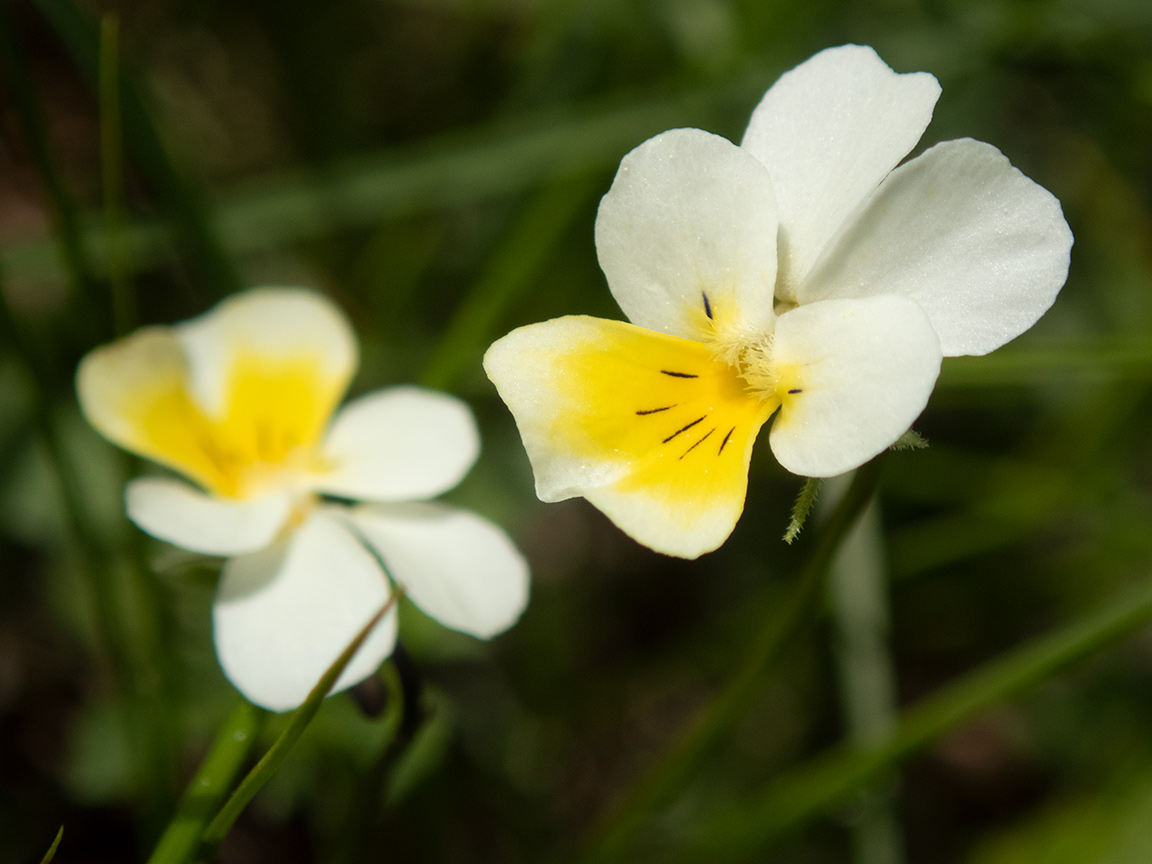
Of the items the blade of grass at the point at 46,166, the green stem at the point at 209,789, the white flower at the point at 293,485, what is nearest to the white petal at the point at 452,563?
the white flower at the point at 293,485

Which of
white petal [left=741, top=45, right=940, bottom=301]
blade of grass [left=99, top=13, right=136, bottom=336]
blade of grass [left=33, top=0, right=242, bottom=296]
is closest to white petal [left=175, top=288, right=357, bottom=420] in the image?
blade of grass [left=99, top=13, right=136, bottom=336]

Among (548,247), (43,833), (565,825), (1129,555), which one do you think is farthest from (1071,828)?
(43,833)

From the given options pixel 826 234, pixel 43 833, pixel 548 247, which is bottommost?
pixel 43 833

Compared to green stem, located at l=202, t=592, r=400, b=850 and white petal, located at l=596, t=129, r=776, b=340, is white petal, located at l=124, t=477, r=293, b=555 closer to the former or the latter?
green stem, located at l=202, t=592, r=400, b=850

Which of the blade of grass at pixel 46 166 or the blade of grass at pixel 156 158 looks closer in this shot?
the blade of grass at pixel 46 166

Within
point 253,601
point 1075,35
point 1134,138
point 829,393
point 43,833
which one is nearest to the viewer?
point 829,393

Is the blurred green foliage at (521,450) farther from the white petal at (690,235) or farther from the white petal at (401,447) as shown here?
the white petal at (690,235)

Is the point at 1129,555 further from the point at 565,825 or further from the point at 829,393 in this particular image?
the point at 829,393

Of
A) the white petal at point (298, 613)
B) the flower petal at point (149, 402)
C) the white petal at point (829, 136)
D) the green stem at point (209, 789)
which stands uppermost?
the white petal at point (829, 136)

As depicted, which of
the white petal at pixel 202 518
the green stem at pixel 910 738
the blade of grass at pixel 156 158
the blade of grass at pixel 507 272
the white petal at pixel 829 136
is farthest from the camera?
the blade of grass at pixel 507 272
